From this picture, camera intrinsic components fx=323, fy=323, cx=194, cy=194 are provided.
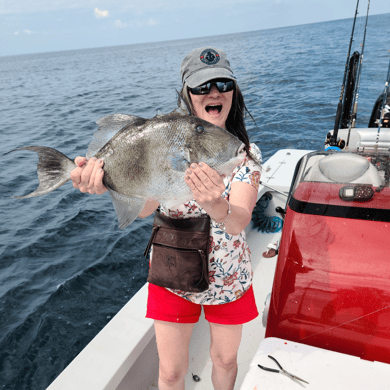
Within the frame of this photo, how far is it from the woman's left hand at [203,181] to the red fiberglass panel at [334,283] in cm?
78

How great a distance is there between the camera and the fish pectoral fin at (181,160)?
54.5 inches

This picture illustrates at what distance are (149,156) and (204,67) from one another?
607 mm

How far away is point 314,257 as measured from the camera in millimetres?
1816

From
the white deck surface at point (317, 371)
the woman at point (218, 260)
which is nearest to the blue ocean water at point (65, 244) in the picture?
the woman at point (218, 260)

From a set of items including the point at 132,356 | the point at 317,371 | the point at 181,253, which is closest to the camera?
the point at 317,371

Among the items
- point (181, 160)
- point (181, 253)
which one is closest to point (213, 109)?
point (181, 160)

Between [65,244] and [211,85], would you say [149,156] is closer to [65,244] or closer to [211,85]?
[211,85]

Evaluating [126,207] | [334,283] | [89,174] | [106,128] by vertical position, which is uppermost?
[106,128]

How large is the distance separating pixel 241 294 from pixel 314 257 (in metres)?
0.47

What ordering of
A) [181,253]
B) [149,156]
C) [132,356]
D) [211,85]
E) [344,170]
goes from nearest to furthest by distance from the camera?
[149,156], [211,85], [181,253], [344,170], [132,356]

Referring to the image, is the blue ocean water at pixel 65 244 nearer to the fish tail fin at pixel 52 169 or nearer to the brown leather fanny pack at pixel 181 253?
the brown leather fanny pack at pixel 181 253

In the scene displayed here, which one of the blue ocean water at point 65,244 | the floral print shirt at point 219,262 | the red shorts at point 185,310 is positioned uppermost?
the floral print shirt at point 219,262

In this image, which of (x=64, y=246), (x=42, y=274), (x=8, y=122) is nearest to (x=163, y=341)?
(x=42, y=274)

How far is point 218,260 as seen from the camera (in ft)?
6.07
